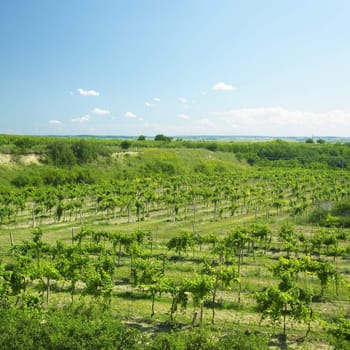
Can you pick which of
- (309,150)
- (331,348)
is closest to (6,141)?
(331,348)

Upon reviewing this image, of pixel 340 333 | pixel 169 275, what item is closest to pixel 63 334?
pixel 340 333

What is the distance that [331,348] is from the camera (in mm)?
13156

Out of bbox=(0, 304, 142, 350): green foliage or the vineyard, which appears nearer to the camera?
bbox=(0, 304, 142, 350): green foliage

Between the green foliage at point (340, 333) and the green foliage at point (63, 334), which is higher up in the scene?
the green foliage at point (63, 334)

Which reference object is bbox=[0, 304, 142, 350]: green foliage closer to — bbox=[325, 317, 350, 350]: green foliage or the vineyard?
the vineyard

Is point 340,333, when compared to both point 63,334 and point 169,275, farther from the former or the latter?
point 169,275

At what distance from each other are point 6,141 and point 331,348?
6798cm

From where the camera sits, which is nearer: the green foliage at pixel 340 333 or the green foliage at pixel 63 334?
the green foliage at pixel 63 334

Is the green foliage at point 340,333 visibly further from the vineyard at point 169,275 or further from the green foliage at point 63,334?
the green foliage at point 63,334

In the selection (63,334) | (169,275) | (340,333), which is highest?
(63,334)

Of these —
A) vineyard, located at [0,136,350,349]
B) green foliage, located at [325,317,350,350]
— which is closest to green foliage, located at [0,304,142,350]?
vineyard, located at [0,136,350,349]

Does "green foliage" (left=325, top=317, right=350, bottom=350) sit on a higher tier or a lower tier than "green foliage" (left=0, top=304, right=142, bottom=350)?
lower

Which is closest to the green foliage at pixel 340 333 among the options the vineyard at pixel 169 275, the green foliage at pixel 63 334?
the vineyard at pixel 169 275

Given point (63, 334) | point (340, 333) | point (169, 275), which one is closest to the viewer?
point (63, 334)
